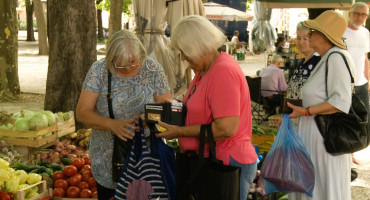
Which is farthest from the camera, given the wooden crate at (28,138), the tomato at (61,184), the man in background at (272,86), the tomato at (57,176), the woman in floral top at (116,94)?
the man in background at (272,86)

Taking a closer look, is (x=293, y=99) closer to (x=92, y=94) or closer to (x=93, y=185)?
(x=92, y=94)

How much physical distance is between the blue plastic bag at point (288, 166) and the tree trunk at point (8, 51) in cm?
948

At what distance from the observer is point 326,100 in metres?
3.73

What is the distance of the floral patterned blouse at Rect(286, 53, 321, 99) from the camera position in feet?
14.0

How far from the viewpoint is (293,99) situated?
3979 millimetres

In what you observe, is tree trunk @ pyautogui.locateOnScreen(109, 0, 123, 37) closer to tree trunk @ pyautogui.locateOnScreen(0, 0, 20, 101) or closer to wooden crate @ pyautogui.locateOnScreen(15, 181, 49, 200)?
tree trunk @ pyautogui.locateOnScreen(0, 0, 20, 101)

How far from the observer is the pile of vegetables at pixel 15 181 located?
4.09 metres

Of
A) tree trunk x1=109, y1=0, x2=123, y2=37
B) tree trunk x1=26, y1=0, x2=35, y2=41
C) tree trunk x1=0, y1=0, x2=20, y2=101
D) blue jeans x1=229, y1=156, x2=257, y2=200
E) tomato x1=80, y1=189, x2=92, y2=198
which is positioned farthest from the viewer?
tree trunk x1=26, y1=0, x2=35, y2=41

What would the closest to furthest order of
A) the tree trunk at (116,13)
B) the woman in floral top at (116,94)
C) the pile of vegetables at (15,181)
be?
1. the woman in floral top at (116,94)
2. the pile of vegetables at (15,181)
3. the tree trunk at (116,13)

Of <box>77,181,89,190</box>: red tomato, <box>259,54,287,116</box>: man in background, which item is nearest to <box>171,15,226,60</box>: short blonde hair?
<box>77,181,89,190</box>: red tomato

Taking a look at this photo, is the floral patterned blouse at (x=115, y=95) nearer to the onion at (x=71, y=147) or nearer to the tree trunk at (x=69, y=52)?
the onion at (x=71, y=147)

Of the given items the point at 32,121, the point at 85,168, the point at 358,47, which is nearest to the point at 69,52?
the point at 32,121

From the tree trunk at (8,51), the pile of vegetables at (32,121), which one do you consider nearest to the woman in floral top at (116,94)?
the pile of vegetables at (32,121)

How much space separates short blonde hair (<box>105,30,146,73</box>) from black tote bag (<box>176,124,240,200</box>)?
2.42 ft
